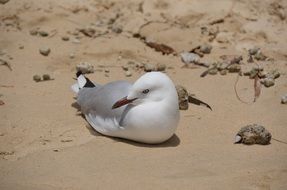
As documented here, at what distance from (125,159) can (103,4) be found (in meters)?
3.36

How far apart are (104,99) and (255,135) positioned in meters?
1.15

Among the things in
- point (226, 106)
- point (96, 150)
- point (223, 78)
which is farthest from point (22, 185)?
point (223, 78)

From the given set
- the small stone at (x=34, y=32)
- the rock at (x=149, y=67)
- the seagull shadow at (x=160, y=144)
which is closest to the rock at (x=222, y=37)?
the rock at (x=149, y=67)

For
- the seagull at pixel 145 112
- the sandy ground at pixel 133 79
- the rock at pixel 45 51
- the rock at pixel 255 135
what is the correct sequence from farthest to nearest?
the rock at pixel 45 51 → the rock at pixel 255 135 → the seagull at pixel 145 112 → the sandy ground at pixel 133 79

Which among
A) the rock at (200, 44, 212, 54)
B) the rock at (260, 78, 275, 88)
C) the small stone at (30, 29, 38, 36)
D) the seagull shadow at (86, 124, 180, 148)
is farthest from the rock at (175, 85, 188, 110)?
the small stone at (30, 29, 38, 36)

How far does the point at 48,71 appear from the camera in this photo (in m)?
5.67

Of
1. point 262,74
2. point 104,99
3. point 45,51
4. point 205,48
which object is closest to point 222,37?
point 205,48

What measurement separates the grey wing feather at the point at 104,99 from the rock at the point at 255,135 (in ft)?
2.94

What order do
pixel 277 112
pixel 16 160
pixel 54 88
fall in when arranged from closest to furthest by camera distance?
pixel 16 160, pixel 277 112, pixel 54 88

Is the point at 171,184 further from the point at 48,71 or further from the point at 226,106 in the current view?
the point at 48,71

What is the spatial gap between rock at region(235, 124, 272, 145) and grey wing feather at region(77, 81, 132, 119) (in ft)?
2.94

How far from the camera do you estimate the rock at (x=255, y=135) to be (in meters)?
4.23

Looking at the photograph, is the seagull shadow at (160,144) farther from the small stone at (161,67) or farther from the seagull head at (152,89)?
the small stone at (161,67)

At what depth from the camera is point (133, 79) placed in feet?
18.3
